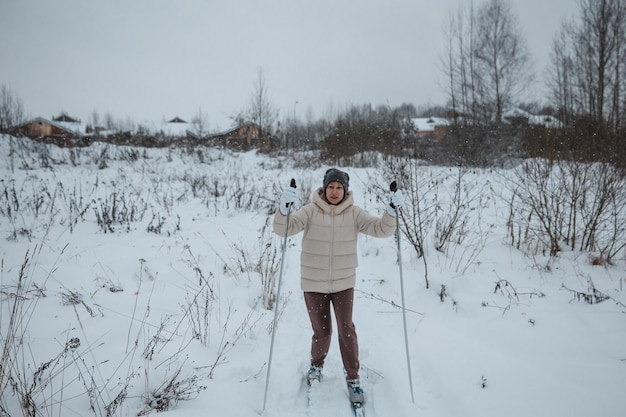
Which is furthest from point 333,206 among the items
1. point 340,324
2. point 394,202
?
point 340,324

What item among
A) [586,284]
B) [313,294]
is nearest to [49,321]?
[313,294]

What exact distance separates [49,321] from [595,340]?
509cm

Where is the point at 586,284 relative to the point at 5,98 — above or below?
below

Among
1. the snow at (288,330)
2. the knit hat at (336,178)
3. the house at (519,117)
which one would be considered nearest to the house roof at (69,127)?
the snow at (288,330)

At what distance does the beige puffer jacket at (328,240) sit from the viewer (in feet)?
7.94

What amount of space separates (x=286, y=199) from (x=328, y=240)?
0.50 meters

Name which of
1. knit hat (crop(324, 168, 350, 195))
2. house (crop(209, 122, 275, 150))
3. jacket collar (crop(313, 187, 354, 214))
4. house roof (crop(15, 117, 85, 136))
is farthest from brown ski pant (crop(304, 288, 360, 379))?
house roof (crop(15, 117, 85, 136))

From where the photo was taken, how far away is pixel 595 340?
2611 mm

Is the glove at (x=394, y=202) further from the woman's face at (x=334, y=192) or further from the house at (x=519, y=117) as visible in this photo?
the house at (x=519, y=117)

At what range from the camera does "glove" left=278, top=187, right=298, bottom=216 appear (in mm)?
2283

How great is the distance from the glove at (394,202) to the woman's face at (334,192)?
0.40m

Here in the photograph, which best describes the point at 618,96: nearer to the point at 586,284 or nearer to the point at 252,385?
the point at 586,284

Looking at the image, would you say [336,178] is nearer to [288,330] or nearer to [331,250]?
[331,250]

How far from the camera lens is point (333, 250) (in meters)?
2.44
